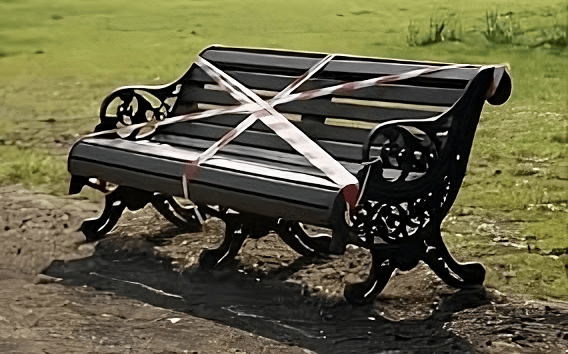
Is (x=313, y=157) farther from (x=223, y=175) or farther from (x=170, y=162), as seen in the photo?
(x=170, y=162)

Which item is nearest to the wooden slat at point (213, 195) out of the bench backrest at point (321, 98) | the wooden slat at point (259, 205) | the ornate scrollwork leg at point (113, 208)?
the wooden slat at point (259, 205)

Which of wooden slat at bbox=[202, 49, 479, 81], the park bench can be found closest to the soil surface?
the park bench

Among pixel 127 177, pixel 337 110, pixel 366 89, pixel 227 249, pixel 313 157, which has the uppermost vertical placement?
pixel 366 89

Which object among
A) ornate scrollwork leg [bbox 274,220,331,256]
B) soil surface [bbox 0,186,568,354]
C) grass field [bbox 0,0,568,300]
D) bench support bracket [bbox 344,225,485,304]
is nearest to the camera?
soil surface [bbox 0,186,568,354]

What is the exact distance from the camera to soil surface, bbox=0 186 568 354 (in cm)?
443

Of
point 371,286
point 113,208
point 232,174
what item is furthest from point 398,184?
point 113,208

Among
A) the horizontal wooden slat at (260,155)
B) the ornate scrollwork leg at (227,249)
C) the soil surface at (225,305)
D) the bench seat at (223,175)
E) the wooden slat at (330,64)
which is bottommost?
the soil surface at (225,305)

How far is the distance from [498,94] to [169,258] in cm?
194

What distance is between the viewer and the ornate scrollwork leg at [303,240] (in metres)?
5.42

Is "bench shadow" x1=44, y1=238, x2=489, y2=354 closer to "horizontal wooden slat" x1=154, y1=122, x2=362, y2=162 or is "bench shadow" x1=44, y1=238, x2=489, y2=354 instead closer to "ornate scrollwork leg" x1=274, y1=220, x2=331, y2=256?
"ornate scrollwork leg" x1=274, y1=220, x2=331, y2=256

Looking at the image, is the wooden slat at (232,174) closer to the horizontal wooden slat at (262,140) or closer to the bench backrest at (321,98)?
the horizontal wooden slat at (262,140)

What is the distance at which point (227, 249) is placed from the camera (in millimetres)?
5367

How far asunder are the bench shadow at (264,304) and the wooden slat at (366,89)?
914mm

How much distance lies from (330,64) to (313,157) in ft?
2.36
